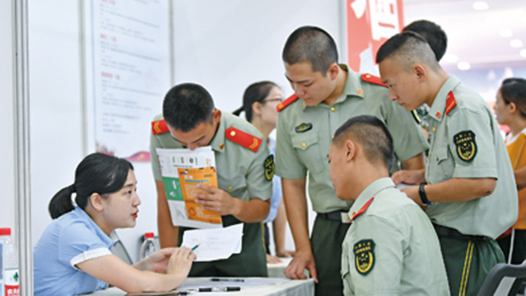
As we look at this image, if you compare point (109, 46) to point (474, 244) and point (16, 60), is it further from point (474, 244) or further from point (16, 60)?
point (474, 244)

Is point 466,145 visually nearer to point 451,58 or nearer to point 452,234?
point 452,234

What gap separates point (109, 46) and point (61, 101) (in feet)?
1.83

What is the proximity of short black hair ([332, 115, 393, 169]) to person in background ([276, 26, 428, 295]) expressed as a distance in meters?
0.43

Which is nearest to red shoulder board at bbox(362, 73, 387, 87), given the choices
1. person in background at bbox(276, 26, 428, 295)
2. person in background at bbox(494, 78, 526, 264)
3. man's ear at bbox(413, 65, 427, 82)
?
person in background at bbox(276, 26, 428, 295)

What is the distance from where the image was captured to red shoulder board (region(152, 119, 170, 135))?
2375 mm

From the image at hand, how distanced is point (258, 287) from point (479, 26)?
3892 mm

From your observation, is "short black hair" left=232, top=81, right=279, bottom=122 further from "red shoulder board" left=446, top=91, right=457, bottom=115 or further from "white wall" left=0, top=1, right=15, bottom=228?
"white wall" left=0, top=1, right=15, bottom=228

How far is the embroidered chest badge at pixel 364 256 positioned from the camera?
1.45 meters

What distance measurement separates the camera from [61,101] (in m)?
3.07

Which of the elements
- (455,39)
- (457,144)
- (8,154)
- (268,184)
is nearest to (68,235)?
(8,154)

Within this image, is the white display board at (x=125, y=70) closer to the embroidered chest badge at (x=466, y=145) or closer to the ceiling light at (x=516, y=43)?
the embroidered chest badge at (x=466, y=145)

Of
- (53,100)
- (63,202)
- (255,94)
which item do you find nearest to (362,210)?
(63,202)

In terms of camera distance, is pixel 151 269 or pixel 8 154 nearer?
pixel 8 154

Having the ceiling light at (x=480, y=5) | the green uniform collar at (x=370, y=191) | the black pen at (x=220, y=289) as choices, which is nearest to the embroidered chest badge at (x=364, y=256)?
the green uniform collar at (x=370, y=191)
